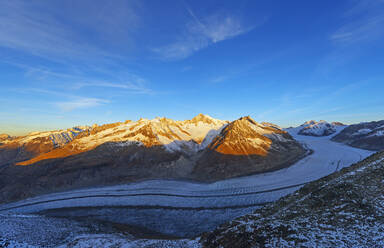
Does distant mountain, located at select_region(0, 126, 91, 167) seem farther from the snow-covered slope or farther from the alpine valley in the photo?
the alpine valley

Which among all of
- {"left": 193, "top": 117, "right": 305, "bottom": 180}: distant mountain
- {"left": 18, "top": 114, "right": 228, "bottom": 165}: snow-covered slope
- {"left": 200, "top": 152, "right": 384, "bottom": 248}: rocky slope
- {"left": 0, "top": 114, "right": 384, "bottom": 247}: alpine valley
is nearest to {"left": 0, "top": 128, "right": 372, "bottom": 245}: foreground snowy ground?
{"left": 0, "top": 114, "right": 384, "bottom": 247}: alpine valley

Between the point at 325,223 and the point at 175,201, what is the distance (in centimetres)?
2985

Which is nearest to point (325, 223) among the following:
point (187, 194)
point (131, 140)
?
point (187, 194)

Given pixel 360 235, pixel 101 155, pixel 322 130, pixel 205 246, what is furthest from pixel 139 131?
pixel 322 130

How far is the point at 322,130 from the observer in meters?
164

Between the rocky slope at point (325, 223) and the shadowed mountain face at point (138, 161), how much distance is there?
114 ft

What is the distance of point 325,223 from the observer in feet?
42.9

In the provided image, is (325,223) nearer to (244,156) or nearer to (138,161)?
(244,156)

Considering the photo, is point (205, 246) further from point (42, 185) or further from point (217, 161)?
point (42, 185)

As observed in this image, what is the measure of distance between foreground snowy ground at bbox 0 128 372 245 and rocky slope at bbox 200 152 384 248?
44.3 ft

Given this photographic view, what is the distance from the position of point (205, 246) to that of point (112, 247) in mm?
11165

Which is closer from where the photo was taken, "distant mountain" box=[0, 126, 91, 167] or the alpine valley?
the alpine valley

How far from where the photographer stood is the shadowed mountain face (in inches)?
2077

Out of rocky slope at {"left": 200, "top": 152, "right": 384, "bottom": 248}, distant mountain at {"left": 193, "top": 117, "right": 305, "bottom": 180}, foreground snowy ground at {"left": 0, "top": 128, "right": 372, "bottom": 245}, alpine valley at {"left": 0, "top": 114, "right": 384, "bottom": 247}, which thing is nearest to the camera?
rocky slope at {"left": 200, "top": 152, "right": 384, "bottom": 248}
